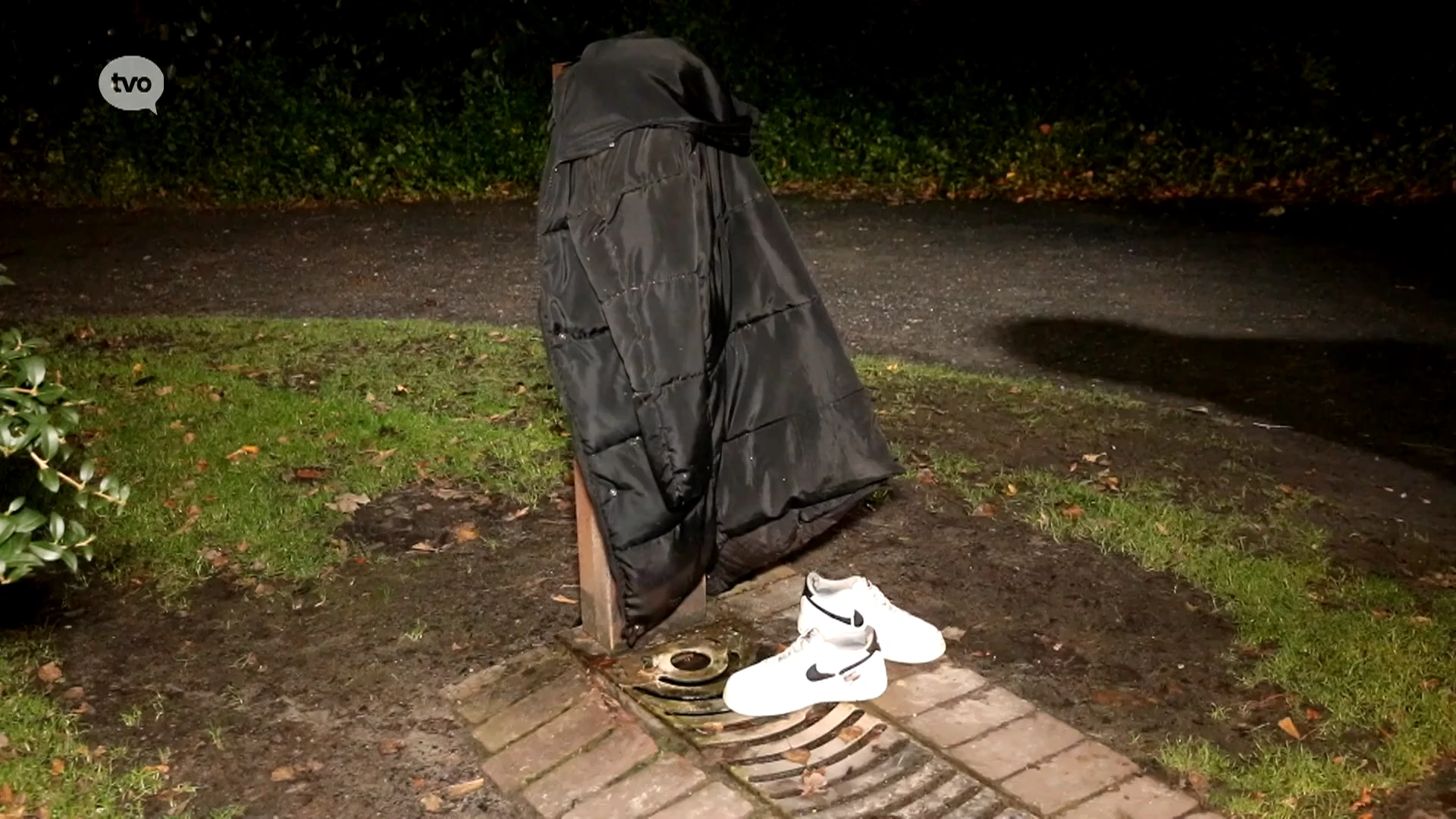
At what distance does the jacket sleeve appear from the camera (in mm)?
3229

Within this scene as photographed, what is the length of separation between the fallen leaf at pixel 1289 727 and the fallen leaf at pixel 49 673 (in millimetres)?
3364

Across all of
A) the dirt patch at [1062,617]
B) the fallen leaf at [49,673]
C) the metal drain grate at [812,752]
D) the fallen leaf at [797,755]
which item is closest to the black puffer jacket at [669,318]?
the metal drain grate at [812,752]

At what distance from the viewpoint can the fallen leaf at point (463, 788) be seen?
10.9ft

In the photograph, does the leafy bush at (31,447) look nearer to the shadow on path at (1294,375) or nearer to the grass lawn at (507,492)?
the grass lawn at (507,492)

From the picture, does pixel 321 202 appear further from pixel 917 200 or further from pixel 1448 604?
pixel 1448 604

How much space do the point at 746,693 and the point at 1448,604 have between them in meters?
2.29

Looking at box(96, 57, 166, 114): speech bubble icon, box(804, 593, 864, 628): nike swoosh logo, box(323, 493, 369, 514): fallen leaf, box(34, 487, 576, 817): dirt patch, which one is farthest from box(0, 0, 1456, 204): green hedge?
box(804, 593, 864, 628): nike swoosh logo

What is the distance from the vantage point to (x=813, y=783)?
3.27 m

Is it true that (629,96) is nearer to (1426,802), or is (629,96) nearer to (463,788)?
(463,788)

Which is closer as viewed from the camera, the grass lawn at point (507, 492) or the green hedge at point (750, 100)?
the grass lawn at point (507, 492)

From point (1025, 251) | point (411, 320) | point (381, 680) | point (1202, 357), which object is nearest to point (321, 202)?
point (411, 320)

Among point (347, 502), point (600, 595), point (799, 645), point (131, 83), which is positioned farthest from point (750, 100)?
point (799, 645)

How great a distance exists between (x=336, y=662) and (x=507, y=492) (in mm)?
1317

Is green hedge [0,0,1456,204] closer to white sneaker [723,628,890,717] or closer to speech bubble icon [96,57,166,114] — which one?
speech bubble icon [96,57,166,114]
